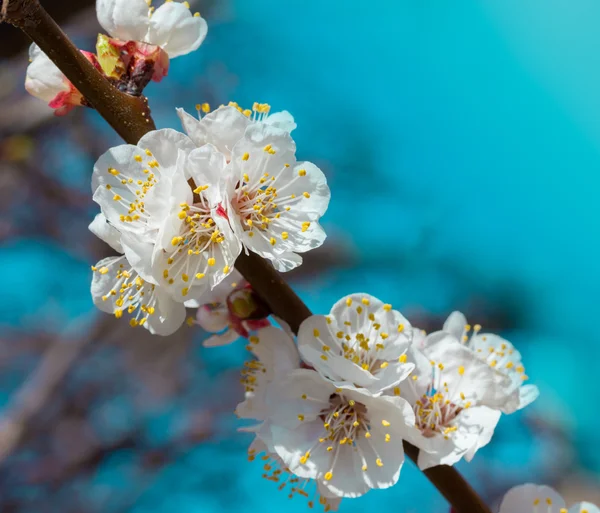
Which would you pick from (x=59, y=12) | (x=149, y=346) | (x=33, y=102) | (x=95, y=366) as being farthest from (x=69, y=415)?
(x=59, y=12)

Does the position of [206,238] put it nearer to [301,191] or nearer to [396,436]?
[301,191]

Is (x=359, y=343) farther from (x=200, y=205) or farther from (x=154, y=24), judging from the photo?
(x=154, y=24)

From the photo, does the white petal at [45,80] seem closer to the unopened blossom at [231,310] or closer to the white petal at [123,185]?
the white petal at [123,185]

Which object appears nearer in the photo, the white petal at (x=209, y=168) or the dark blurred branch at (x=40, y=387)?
the white petal at (x=209, y=168)

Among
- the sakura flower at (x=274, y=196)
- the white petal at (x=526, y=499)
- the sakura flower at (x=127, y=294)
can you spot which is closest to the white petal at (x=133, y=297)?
the sakura flower at (x=127, y=294)

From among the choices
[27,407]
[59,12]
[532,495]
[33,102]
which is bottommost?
[27,407]

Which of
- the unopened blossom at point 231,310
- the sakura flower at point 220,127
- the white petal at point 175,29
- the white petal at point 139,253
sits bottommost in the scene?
the unopened blossom at point 231,310
